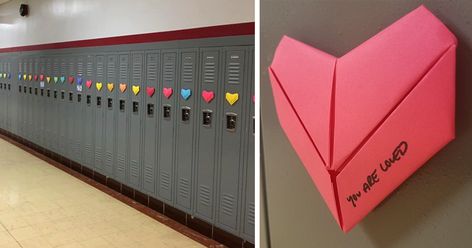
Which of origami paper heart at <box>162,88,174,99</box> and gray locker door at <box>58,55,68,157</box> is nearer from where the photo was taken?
origami paper heart at <box>162,88,174,99</box>

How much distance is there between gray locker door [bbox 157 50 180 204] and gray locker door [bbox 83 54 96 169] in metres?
1.62

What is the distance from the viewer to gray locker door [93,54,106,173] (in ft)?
16.0

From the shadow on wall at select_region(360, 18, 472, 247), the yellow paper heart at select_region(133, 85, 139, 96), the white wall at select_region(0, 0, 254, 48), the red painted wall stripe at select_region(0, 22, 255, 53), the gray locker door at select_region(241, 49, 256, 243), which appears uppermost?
the white wall at select_region(0, 0, 254, 48)

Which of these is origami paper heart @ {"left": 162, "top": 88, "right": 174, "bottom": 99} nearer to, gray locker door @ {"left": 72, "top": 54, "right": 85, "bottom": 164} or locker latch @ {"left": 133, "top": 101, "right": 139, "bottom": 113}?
locker latch @ {"left": 133, "top": 101, "right": 139, "bottom": 113}

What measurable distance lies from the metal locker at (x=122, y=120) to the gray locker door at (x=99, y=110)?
1.32 ft

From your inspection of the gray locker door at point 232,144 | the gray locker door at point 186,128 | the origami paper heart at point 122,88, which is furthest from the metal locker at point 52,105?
the gray locker door at point 232,144

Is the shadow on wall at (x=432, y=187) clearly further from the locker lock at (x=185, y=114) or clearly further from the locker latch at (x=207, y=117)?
the locker lock at (x=185, y=114)

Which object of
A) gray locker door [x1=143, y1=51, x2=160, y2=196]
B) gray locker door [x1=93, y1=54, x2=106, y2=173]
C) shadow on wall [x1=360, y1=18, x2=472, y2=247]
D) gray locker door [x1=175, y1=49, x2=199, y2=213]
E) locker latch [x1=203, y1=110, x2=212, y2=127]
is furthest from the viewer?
gray locker door [x1=93, y1=54, x2=106, y2=173]

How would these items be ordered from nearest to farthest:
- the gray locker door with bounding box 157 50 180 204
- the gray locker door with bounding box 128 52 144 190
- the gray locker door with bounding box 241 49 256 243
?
the gray locker door with bounding box 241 49 256 243 < the gray locker door with bounding box 157 50 180 204 < the gray locker door with bounding box 128 52 144 190

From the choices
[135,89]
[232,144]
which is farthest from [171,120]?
[232,144]

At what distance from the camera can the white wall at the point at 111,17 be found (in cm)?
331

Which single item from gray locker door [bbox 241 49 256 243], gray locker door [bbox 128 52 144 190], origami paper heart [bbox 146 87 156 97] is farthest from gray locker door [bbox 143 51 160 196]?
gray locker door [bbox 241 49 256 243]

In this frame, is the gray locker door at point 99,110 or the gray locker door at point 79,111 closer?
the gray locker door at point 99,110

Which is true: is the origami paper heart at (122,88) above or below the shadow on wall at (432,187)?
below
